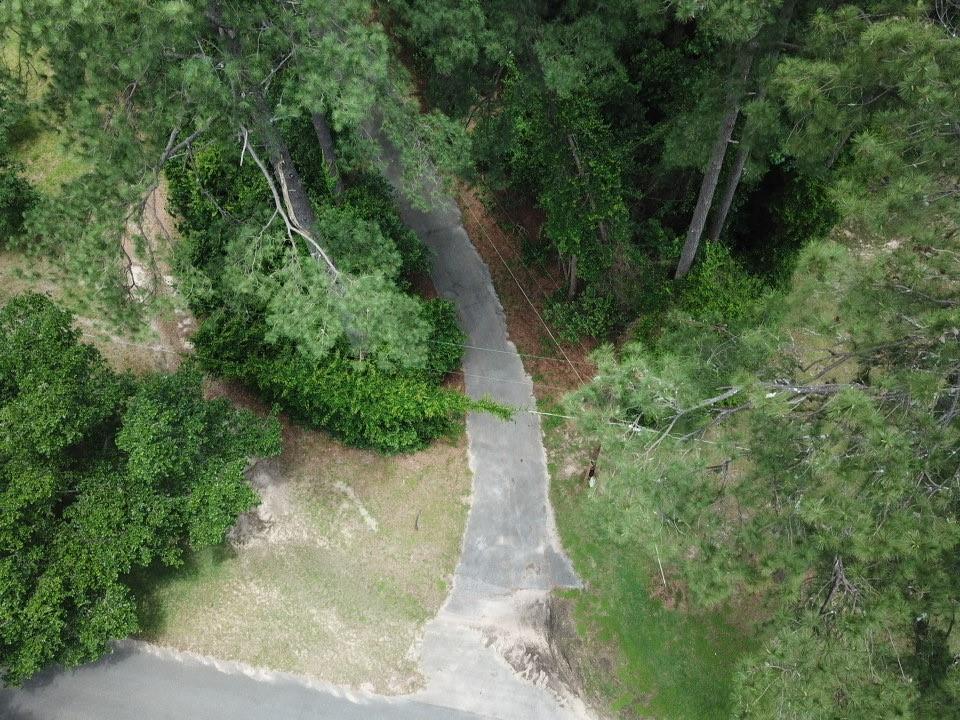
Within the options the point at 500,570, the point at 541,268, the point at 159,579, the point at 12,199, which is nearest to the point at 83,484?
the point at 159,579

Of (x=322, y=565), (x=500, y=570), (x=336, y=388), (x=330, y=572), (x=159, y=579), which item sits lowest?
(x=500, y=570)

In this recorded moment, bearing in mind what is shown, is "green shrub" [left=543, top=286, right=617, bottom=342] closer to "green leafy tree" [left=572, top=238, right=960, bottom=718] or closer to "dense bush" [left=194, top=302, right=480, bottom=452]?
"dense bush" [left=194, top=302, right=480, bottom=452]

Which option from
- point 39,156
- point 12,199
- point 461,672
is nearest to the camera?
point 461,672

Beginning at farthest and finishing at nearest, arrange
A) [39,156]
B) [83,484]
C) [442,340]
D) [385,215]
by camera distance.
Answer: [39,156]
[385,215]
[442,340]
[83,484]

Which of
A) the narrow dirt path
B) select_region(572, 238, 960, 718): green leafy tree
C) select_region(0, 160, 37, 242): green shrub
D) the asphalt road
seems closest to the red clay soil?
the narrow dirt path

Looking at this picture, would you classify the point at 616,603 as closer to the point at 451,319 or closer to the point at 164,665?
the point at 451,319

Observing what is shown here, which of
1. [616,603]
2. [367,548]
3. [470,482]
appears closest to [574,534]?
[616,603]

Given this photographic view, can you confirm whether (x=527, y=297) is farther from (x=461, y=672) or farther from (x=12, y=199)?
(x=12, y=199)
